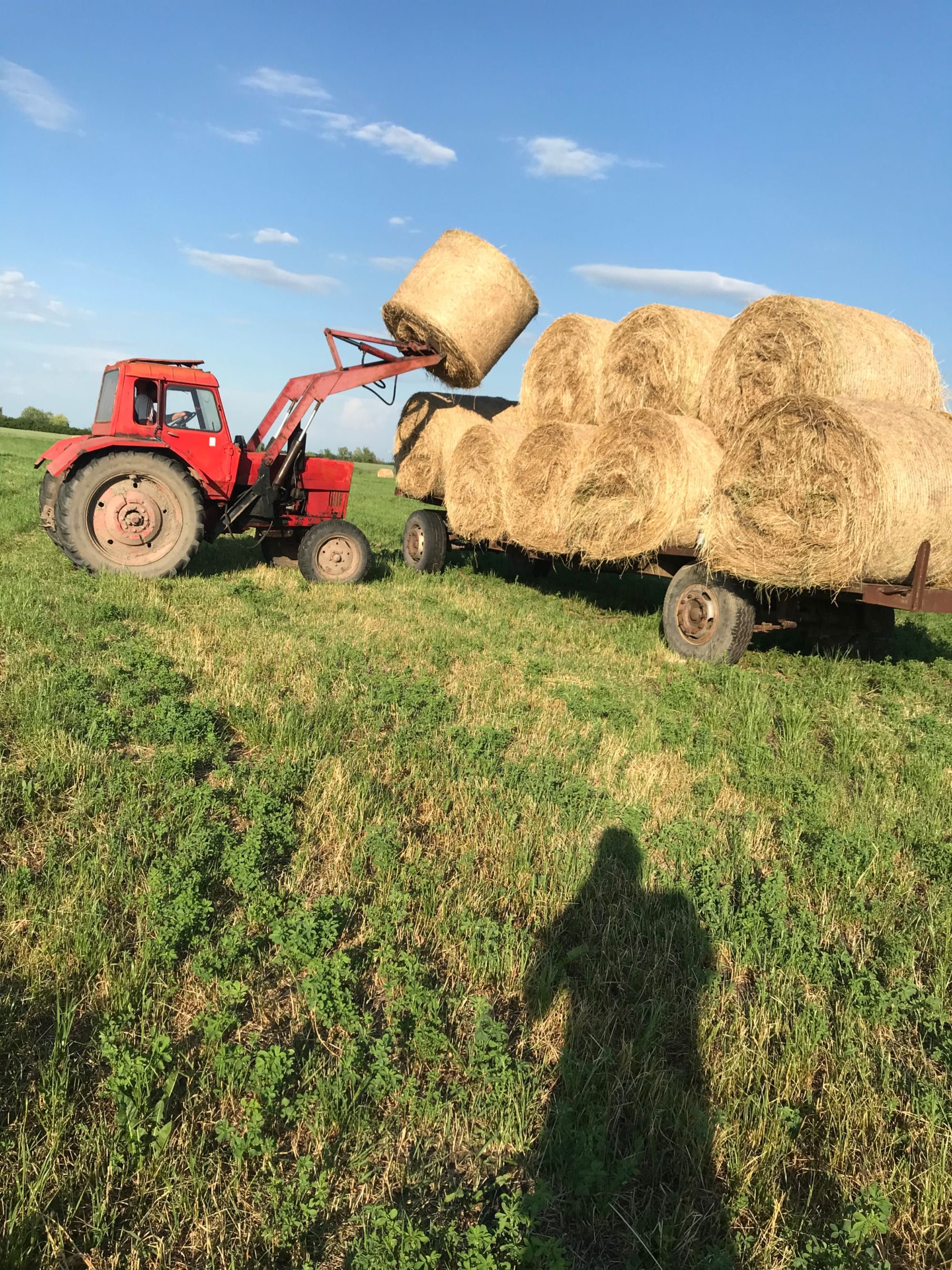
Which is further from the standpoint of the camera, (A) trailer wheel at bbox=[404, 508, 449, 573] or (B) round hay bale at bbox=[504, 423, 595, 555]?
(A) trailer wheel at bbox=[404, 508, 449, 573]

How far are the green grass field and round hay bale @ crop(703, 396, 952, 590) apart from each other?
1.26 metres

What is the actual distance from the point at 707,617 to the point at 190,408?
20.9 ft

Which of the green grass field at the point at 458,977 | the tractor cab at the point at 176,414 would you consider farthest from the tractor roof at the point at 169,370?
the green grass field at the point at 458,977

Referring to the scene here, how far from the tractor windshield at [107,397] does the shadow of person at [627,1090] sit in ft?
28.7

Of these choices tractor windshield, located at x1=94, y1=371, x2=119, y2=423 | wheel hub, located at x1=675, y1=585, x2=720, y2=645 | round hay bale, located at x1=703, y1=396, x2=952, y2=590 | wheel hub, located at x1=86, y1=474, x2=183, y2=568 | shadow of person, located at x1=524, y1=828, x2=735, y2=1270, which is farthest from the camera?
tractor windshield, located at x1=94, y1=371, x2=119, y2=423

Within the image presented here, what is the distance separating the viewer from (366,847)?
159 inches

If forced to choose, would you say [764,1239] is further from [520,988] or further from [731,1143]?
[520,988]

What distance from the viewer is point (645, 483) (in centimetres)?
811

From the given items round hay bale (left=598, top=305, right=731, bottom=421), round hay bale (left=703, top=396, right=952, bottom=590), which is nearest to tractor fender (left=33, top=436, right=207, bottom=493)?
round hay bale (left=598, top=305, right=731, bottom=421)

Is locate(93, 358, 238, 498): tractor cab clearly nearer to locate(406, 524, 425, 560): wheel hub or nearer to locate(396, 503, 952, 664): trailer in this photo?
locate(406, 524, 425, 560): wheel hub

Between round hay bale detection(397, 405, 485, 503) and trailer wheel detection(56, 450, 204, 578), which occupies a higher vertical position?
round hay bale detection(397, 405, 485, 503)

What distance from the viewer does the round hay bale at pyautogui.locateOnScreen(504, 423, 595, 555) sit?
9.39 m

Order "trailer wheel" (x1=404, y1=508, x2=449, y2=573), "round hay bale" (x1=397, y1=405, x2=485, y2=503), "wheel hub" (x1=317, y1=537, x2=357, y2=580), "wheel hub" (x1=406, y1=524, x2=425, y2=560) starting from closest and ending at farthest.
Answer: "wheel hub" (x1=317, y1=537, x2=357, y2=580)
"round hay bale" (x1=397, y1=405, x2=485, y2=503)
"trailer wheel" (x1=404, y1=508, x2=449, y2=573)
"wheel hub" (x1=406, y1=524, x2=425, y2=560)

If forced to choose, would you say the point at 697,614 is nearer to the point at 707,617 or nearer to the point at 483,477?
the point at 707,617
